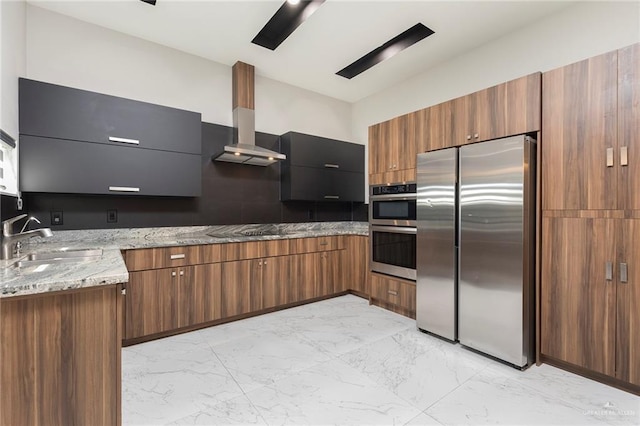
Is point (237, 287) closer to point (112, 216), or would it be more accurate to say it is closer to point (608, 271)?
point (112, 216)

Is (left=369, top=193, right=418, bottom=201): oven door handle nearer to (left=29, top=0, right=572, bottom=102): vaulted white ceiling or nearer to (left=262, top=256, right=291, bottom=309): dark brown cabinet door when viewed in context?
(left=262, top=256, right=291, bottom=309): dark brown cabinet door

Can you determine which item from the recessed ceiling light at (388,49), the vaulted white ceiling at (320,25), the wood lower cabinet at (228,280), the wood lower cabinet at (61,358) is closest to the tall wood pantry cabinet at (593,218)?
the vaulted white ceiling at (320,25)

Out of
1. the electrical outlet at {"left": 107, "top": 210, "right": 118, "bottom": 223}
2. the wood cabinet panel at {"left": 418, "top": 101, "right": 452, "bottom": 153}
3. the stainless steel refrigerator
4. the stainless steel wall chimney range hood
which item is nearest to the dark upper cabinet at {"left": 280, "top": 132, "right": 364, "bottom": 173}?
the stainless steel wall chimney range hood

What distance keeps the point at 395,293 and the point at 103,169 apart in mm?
3030

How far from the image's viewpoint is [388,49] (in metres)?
3.08

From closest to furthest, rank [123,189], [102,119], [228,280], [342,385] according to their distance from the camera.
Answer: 1. [342,385]
2. [102,119]
3. [123,189]
4. [228,280]

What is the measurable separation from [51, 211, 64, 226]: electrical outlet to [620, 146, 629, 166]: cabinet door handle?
13.9 feet

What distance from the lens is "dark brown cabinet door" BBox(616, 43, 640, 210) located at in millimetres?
1740

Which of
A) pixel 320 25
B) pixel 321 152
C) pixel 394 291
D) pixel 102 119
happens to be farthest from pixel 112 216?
pixel 394 291

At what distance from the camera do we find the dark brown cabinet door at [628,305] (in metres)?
1.75

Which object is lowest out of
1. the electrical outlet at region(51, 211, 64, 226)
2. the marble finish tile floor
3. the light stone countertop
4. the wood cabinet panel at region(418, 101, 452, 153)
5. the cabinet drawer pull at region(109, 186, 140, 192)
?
the marble finish tile floor

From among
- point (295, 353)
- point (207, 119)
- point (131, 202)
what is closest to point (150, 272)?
point (131, 202)

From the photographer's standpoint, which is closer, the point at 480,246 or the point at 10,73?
the point at 10,73

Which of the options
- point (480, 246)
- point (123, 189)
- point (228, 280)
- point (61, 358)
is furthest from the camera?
point (228, 280)
